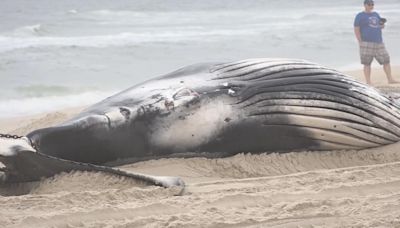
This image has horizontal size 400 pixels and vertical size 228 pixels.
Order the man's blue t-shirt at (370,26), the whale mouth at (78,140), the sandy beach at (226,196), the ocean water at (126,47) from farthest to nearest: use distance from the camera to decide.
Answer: the ocean water at (126,47)
the man's blue t-shirt at (370,26)
the whale mouth at (78,140)
the sandy beach at (226,196)

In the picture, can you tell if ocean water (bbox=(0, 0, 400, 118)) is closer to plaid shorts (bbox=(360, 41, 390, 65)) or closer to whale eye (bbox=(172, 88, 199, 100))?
plaid shorts (bbox=(360, 41, 390, 65))

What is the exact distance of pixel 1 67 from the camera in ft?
47.9

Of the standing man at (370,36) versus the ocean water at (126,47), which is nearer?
the standing man at (370,36)

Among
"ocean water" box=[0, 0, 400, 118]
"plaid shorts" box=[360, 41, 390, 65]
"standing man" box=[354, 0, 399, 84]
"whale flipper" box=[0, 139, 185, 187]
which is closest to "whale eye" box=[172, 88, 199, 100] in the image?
"whale flipper" box=[0, 139, 185, 187]

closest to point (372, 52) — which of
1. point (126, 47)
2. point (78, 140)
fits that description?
point (78, 140)

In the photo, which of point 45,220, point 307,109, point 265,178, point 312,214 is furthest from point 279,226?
point 307,109

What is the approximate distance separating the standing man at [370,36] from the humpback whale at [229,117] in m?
4.94

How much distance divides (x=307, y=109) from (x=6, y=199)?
2.65m

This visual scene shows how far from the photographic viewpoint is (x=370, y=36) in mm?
10516

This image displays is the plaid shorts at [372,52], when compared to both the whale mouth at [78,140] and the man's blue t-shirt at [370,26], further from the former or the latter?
the whale mouth at [78,140]

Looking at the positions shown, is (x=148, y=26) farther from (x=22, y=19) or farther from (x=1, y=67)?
(x=1, y=67)

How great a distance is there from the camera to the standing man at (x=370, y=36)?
10.5 metres

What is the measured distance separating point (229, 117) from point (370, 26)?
5916 millimetres

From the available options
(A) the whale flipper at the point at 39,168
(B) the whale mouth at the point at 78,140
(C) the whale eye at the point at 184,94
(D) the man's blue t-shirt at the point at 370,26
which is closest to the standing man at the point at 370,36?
(D) the man's blue t-shirt at the point at 370,26
